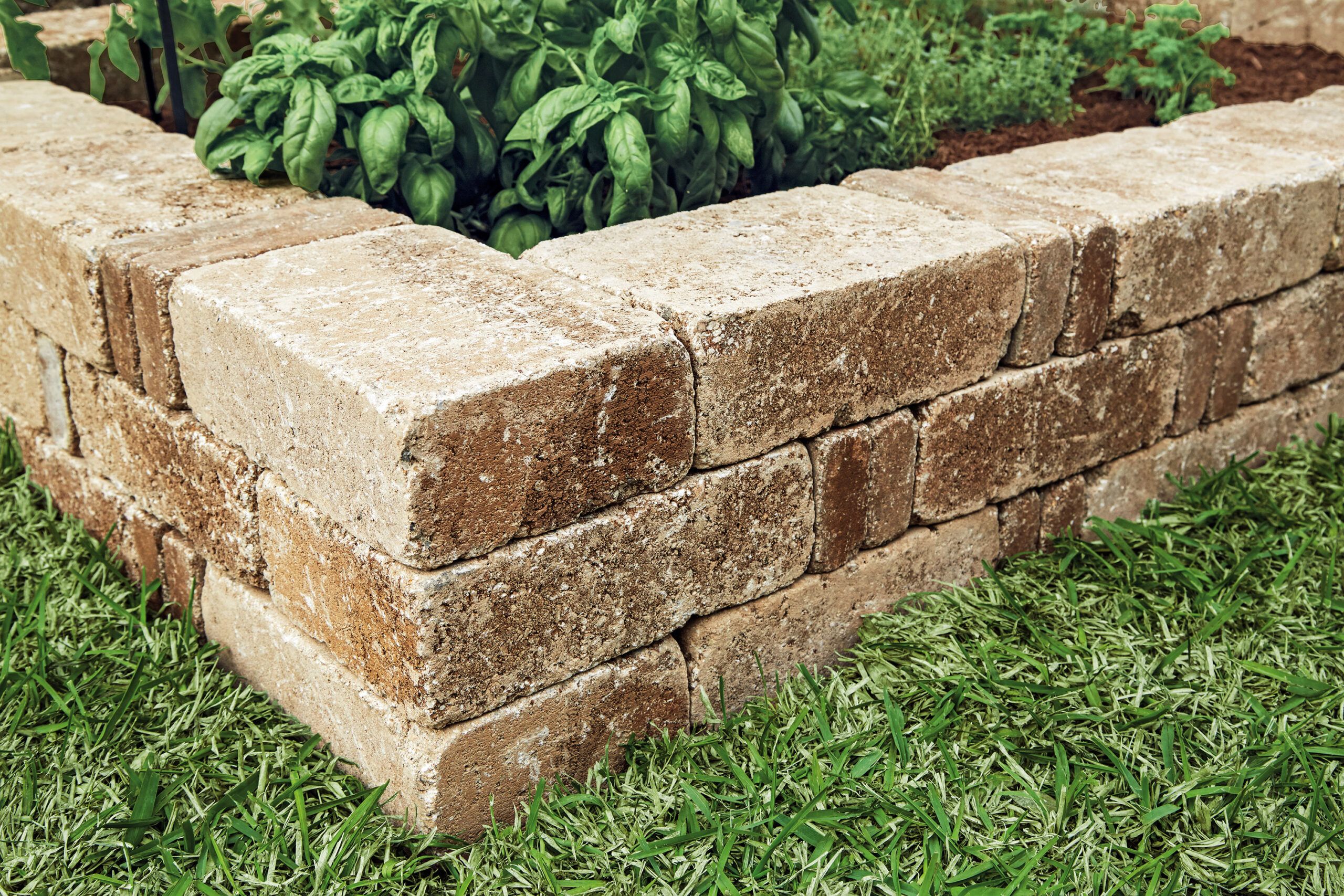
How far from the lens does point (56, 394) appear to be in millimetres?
3182

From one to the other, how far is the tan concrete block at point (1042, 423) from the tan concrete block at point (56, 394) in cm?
217

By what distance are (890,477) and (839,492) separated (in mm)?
154

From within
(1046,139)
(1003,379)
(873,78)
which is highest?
(873,78)

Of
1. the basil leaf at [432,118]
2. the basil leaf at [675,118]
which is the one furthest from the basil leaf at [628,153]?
the basil leaf at [432,118]

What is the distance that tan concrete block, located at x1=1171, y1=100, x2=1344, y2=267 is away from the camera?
136 inches

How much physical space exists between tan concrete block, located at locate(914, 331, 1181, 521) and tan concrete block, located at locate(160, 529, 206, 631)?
1675 millimetres

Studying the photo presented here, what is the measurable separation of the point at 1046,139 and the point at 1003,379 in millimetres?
1528

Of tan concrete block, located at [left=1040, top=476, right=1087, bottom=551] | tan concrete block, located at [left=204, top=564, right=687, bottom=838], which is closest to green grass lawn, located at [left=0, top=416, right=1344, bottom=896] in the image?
tan concrete block, located at [left=204, top=564, right=687, bottom=838]

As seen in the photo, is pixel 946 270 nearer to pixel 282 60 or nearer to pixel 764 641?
pixel 764 641

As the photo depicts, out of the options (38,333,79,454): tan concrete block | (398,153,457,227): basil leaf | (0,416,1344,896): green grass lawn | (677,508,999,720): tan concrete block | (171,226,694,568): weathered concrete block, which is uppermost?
(398,153,457,227): basil leaf

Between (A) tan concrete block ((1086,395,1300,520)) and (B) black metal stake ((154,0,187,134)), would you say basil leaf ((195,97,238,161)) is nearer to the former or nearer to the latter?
(B) black metal stake ((154,0,187,134))

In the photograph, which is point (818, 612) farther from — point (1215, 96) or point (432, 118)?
point (1215, 96)

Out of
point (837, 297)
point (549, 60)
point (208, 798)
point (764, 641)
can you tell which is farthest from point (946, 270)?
point (208, 798)

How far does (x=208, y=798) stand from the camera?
7.75ft
